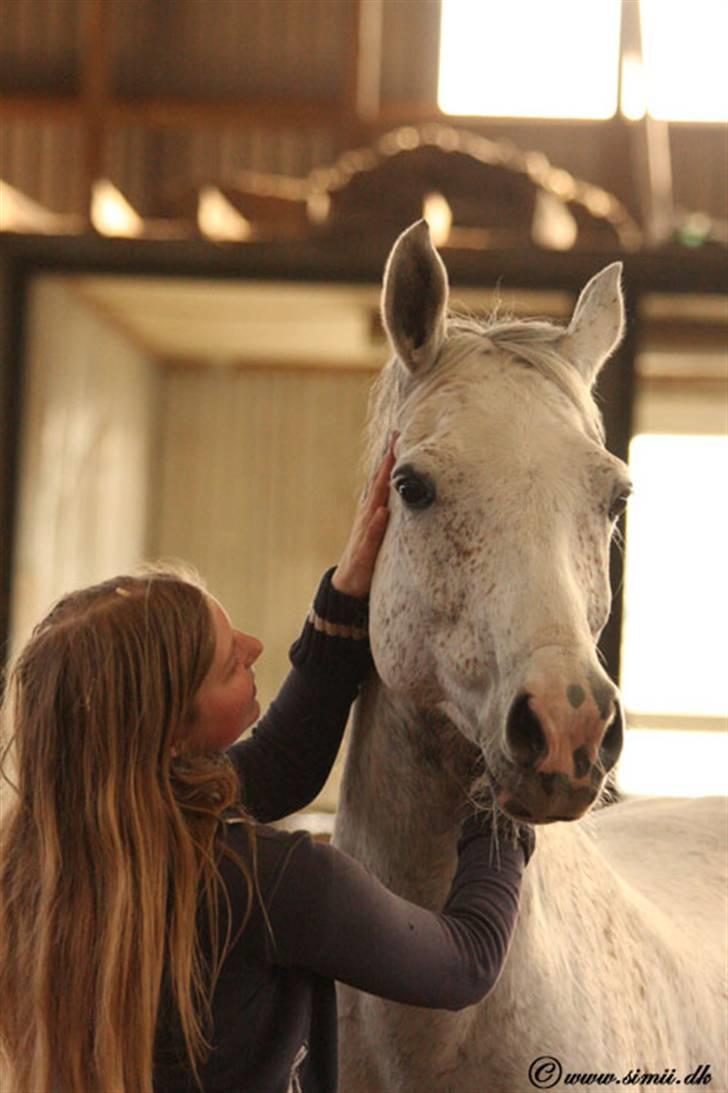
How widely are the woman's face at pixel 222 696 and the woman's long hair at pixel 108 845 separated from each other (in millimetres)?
13

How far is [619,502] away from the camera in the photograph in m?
1.33

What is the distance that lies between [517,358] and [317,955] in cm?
59

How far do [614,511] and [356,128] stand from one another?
6922mm

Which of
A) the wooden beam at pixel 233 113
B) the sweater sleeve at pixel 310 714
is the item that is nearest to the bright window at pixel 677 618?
the sweater sleeve at pixel 310 714

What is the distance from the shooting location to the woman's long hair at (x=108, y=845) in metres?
1.15

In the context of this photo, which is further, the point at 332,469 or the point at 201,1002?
the point at 332,469

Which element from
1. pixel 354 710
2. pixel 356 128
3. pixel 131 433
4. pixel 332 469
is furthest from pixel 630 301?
pixel 356 128

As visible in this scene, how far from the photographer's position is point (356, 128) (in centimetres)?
787

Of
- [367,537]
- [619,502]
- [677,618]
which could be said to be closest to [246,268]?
[677,618]

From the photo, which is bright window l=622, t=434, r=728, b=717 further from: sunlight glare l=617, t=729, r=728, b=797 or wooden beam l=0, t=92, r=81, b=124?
wooden beam l=0, t=92, r=81, b=124

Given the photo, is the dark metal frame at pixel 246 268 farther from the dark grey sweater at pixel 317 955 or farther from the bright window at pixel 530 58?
the bright window at pixel 530 58

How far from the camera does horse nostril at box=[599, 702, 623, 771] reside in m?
1.13

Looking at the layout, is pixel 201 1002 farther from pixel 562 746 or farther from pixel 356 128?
pixel 356 128

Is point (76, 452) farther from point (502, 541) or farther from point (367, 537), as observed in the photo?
point (502, 541)
